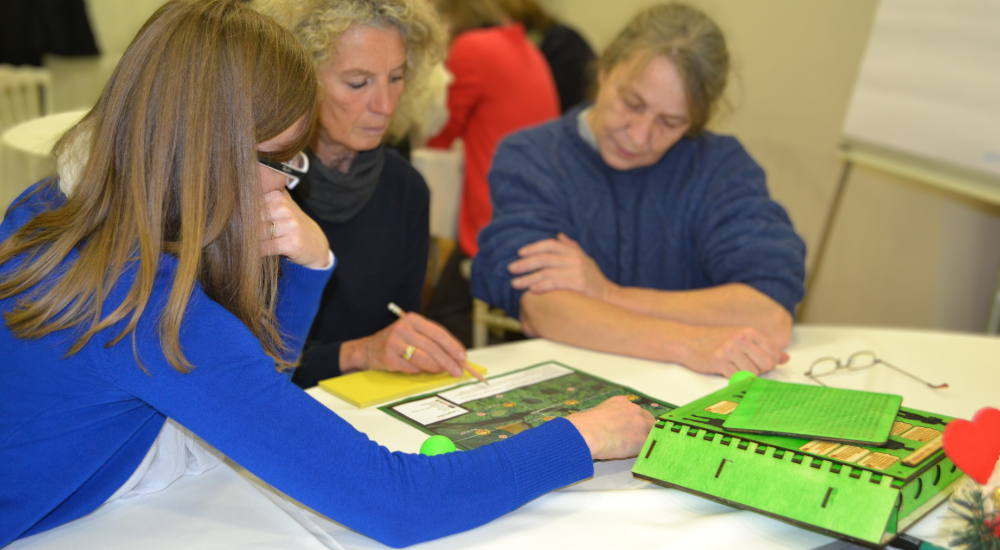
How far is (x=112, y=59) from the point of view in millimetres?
4895

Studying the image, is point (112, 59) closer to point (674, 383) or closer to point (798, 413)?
point (674, 383)

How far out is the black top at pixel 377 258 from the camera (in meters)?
1.54

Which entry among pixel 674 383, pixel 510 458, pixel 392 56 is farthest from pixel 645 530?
pixel 392 56

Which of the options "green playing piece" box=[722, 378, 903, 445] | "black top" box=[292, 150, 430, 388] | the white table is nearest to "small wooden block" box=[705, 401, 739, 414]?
"green playing piece" box=[722, 378, 903, 445]

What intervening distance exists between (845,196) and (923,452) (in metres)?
2.62

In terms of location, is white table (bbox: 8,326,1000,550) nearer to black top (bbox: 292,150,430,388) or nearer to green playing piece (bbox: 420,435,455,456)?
green playing piece (bbox: 420,435,455,456)

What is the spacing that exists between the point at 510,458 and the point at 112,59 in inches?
192

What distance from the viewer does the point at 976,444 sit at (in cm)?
85

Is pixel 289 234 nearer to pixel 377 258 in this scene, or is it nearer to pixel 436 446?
pixel 436 446

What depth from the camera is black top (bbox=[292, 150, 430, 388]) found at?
5.07ft

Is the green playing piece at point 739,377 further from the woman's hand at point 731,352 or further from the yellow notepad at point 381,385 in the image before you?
the yellow notepad at point 381,385

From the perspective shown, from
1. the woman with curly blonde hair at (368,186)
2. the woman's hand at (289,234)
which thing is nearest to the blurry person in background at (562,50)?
the woman with curly blonde hair at (368,186)

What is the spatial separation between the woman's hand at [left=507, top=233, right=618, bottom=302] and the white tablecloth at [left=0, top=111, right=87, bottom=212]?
98cm

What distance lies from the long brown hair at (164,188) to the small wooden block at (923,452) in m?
0.74
